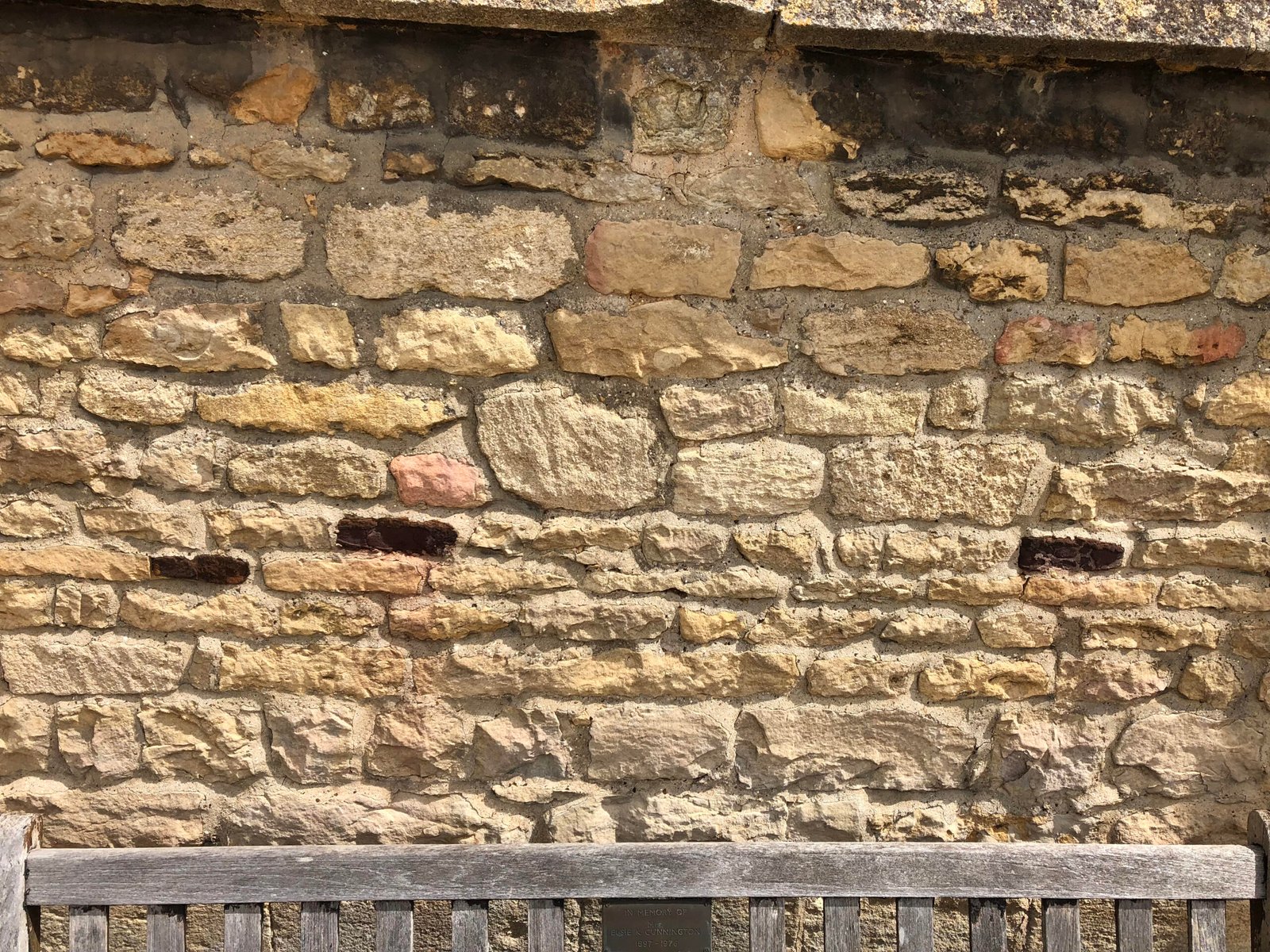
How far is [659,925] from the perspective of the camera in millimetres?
1681

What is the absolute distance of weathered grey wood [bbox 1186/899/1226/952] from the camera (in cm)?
167

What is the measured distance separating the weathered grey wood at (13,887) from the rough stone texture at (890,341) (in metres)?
1.60

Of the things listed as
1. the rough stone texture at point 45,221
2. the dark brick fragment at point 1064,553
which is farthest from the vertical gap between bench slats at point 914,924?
the rough stone texture at point 45,221

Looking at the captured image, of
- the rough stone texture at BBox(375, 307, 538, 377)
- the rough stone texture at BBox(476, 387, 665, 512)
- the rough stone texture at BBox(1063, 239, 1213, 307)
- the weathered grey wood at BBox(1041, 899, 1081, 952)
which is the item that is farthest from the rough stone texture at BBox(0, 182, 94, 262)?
the weathered grey wood at BBox(1041, 899, 1081, 952)

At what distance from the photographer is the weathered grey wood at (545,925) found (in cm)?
165

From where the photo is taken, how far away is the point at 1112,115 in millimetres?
1885

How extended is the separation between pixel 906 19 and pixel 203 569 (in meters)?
1.61

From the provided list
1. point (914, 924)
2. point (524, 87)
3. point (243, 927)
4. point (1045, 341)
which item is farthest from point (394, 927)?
point (1045, 341)

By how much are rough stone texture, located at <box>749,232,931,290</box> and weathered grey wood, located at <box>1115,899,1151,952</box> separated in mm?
1158

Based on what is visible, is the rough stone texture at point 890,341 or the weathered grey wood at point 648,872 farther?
the rough stone texture at point 890,341

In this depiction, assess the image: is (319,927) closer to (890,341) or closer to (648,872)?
(648,872)

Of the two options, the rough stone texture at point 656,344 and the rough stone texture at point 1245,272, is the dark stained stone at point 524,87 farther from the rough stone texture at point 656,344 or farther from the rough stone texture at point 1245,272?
the rough stone texture at point 1245,272

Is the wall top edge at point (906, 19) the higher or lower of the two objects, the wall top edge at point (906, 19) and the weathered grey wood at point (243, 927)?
the higher

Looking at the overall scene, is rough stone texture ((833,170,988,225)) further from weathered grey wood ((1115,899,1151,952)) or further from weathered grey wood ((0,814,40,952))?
weathered grey wood ((0,814,40,952))
